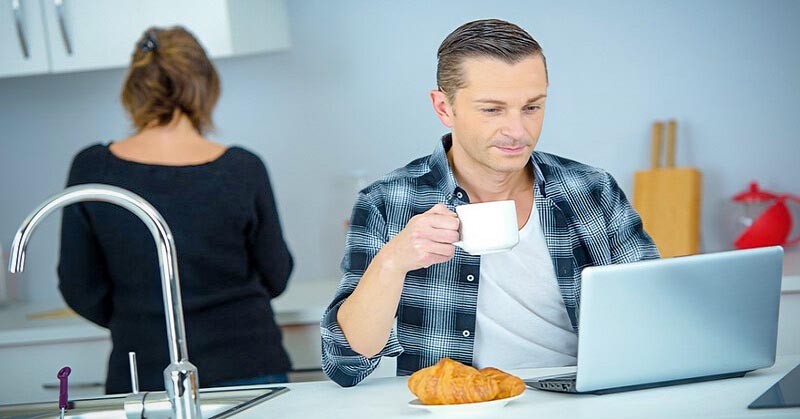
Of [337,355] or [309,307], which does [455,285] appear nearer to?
[337,355]

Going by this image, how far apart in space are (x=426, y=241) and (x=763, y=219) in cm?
169

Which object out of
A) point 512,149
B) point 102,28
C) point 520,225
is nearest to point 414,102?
point 102,28

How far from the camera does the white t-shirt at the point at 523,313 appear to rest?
6.01 ft

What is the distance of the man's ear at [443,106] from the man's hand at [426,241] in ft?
1.26

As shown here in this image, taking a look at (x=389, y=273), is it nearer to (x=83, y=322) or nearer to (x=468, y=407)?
(x=468, y=407)

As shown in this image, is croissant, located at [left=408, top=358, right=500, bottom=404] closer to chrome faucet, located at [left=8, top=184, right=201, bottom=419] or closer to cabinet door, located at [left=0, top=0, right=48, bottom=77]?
chrome faucet, located at [left=8, top=184, right=201, bottom=419]

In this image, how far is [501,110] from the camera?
5.82 ft

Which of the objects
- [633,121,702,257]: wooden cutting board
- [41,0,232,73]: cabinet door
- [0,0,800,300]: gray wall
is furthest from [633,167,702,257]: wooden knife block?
[41,0,232,73]: cabinet door

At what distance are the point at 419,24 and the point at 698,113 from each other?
828mm

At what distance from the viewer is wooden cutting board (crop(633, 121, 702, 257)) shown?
2930 mm

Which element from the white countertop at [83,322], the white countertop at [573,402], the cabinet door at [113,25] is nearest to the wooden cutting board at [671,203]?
the white countertop at [83,322]

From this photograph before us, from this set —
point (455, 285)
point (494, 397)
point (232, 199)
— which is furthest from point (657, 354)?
point (232, 199)

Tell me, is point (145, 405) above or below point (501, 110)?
below

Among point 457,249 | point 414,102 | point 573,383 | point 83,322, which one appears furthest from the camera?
point 414,102
